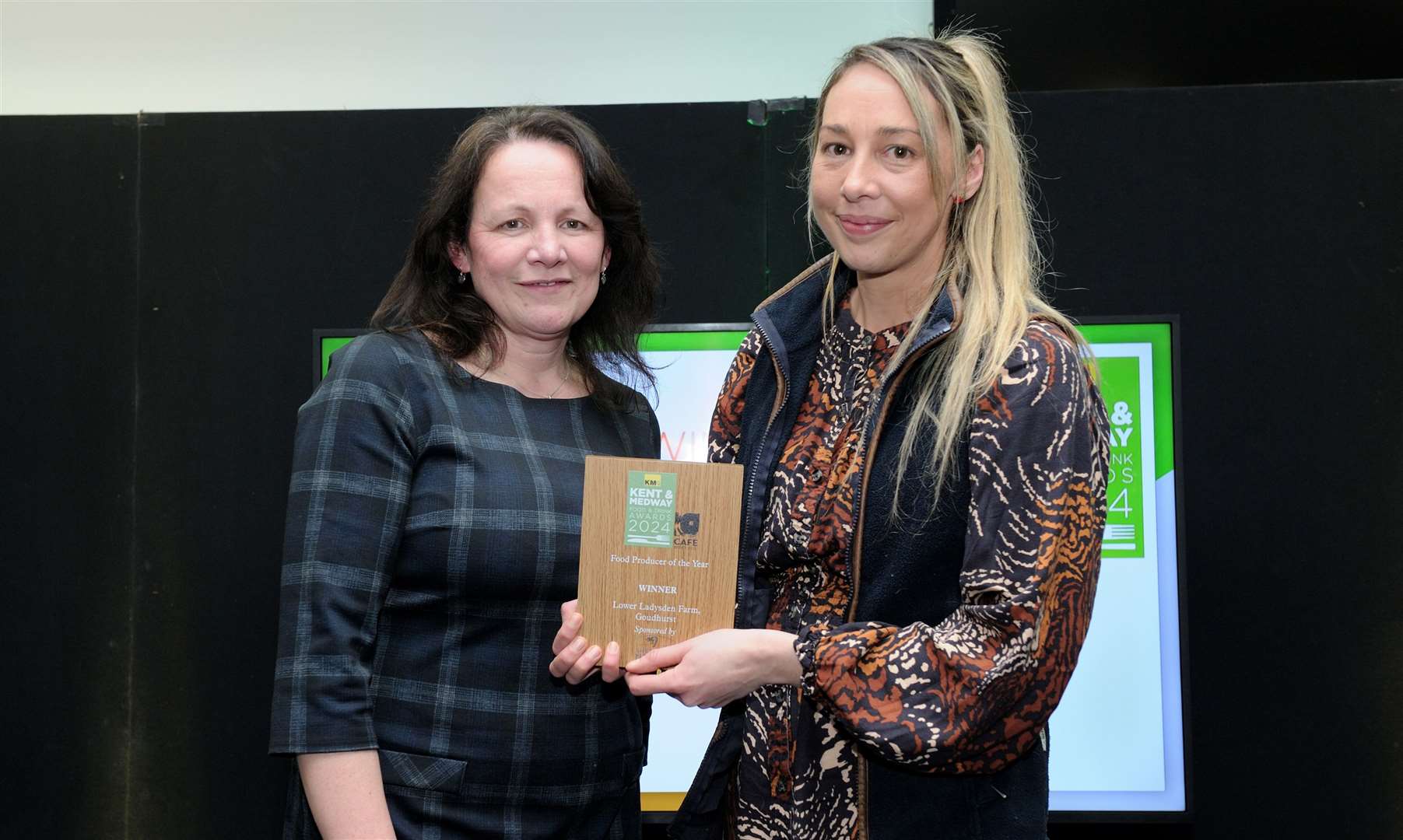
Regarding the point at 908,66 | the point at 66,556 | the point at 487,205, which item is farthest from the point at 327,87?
the point at 908,66

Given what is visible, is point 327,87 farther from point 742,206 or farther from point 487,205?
point 487,205

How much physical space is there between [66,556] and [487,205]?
7.19 ft

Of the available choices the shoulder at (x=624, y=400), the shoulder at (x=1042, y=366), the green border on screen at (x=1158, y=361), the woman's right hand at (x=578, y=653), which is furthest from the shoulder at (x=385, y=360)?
the green border on screen at (x=1158, y=361)

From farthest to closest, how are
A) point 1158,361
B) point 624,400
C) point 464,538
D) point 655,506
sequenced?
point 1158,361 < point 624,400 < point 464,538 < point 655,506

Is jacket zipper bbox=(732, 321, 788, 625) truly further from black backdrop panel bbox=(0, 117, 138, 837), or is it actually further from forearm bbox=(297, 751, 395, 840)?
black backdrop panel bbox=(0, 117, 138, 837)

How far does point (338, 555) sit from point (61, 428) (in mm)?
2148

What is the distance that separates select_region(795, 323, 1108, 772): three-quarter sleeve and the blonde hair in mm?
49

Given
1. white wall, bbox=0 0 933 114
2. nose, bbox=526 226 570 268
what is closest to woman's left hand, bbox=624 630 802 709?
nose, bbox=526 226 570 268

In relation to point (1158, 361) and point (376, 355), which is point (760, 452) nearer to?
point (376, 355)

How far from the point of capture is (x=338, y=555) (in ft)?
5.59

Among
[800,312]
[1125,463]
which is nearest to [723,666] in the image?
[800,312]

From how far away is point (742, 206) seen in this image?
3365 mm

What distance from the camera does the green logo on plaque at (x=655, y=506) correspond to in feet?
5.43

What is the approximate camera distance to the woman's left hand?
155cm
